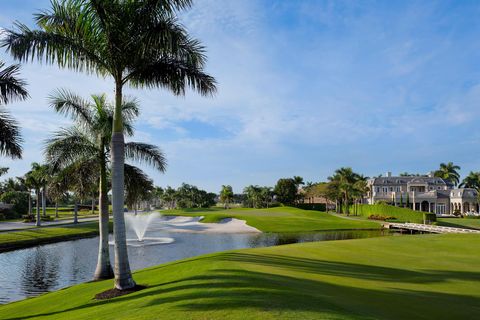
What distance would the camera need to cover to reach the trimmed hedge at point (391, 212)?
72188 mm

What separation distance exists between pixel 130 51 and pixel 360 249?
20.1m

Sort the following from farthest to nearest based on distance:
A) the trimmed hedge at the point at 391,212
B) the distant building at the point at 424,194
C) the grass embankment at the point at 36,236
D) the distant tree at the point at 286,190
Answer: the distant tree at the point at 286,190 < the distant building at the point at 424,194 < the trimmed hedge at the point at 391,212 < the grass embankment at the point at 36,236

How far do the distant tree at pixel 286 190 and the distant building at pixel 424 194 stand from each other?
77.9 ft

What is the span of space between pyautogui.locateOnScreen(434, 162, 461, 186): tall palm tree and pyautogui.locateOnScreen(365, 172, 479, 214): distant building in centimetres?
2107

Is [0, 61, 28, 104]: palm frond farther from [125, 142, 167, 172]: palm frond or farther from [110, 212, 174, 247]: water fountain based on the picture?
[110, 212, 174, 247]: water fountain

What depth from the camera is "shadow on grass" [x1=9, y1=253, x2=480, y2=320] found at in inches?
328

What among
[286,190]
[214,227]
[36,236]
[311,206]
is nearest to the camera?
[36,236]

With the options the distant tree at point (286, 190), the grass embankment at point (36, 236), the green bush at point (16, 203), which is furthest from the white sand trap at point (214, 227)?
the distant tree at point (286, 190)

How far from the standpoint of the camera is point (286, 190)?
124 metres

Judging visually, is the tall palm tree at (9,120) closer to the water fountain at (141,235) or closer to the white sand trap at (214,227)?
the water fountain at (141,235)

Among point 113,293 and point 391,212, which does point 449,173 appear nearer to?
point 391,212

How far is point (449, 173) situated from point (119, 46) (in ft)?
443

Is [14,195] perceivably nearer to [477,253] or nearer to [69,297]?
[69,297]

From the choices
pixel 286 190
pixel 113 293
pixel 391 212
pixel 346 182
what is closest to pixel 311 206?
pixel 286 190
